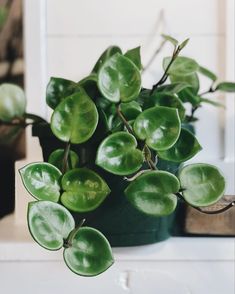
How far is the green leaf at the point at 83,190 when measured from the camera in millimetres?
583

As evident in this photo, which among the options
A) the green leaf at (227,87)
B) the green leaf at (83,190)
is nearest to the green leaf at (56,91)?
the green leaf at (83,190)

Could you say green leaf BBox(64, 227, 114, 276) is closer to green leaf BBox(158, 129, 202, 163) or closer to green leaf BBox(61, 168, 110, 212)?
green leaf BBox(61, 168, 110, 212)

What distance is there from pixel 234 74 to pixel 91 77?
1.24 ft

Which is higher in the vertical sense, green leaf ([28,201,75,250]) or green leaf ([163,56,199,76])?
green leaf ([163,56,199,76])

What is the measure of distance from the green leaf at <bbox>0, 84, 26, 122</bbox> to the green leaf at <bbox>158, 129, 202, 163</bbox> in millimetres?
280

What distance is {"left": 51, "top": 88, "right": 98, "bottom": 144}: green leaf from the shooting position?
59 centimetres

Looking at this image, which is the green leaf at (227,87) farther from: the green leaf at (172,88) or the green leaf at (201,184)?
the green leaf at (201,184)

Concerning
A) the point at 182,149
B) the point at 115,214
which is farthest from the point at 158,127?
the point at 115,214

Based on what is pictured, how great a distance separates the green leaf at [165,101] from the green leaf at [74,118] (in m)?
0.10

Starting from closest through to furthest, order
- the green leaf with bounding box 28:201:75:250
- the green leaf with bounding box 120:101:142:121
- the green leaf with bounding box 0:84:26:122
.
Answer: the green leaf with bounding box 28:201:75:250
the green leaf with bounding box 120:101:142:121
the green leaf with bounding box 0:84:26:122

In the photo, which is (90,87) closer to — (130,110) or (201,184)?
(130,110)

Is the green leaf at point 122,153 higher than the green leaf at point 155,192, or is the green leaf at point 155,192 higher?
the green leaf at point 122,153

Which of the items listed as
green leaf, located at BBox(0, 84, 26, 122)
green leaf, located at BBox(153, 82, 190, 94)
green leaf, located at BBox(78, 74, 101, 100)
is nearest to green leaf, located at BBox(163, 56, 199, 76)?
green leaf, located at BBox(153, 82, 190, 94)

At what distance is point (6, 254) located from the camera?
73 cm
